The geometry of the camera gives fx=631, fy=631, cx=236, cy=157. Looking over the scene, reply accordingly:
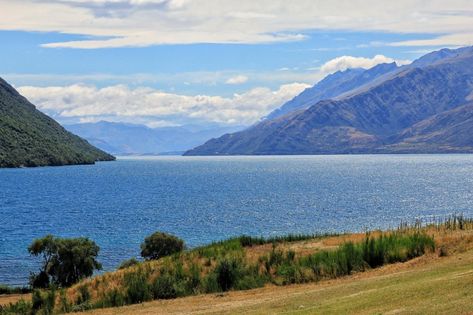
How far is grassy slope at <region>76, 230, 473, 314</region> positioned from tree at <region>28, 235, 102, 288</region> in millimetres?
28174

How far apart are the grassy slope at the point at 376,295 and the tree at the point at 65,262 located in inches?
1109

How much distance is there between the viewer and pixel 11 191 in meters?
195

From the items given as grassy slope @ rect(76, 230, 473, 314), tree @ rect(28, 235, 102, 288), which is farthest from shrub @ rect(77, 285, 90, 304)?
tree @ rect(28, 235, 102, 288)

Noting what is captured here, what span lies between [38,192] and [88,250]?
A: 439ft

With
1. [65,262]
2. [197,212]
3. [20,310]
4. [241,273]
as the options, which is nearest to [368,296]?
[241,273]

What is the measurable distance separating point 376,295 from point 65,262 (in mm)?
44284

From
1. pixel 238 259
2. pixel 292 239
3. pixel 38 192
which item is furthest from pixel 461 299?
pixel 38 192

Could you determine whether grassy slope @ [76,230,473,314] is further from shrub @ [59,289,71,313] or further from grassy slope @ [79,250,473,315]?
shrub @ [59,289,71,313]

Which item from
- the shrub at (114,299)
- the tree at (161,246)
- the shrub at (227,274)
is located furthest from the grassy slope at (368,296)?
the tree at (161,246)

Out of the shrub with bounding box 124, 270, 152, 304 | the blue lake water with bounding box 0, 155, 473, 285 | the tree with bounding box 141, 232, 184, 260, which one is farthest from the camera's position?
the blue lake water with bounding box 0, 155, 473, 285

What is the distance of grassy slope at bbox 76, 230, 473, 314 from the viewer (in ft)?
77.0

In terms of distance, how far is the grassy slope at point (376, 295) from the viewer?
77.0ft

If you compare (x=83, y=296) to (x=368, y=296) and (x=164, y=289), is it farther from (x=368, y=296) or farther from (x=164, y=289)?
(x=368, y=296)

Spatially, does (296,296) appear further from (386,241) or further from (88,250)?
(88,250)
